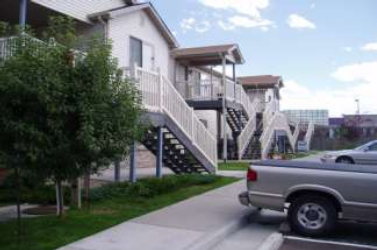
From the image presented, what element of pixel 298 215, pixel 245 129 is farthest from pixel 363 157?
pixel 298 215

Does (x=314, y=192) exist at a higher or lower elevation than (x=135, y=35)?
lower

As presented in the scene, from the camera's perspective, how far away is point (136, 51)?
1981 centimetres

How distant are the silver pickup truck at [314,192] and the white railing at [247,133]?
56.7 feet

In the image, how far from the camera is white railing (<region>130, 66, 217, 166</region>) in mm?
12948

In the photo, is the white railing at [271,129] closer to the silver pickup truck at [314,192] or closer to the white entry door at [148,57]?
the white entry door at [148,57]

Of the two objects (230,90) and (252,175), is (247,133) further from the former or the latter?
Result: (252,175)

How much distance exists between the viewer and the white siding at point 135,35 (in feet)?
59.6

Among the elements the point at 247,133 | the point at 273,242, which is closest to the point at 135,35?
the point at 247,133

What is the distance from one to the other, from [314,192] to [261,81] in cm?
3436

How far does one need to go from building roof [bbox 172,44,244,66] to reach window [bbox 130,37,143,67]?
5.68 m

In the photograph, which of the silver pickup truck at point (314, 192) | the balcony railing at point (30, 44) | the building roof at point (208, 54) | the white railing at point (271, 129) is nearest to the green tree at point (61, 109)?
the balcony railing at point (30, 44)

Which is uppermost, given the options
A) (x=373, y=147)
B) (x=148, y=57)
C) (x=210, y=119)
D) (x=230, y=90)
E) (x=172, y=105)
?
(x=148, y=57)

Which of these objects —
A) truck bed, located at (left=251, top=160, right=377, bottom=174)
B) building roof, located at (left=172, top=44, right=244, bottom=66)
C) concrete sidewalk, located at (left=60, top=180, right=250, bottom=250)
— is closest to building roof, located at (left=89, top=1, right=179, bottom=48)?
building roof, located at (left=172, top=44, right=244, bottom=66)

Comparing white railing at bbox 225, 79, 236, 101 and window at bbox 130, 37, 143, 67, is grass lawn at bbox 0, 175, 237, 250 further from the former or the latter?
white railing at bbox 225, 79, 236, 101
